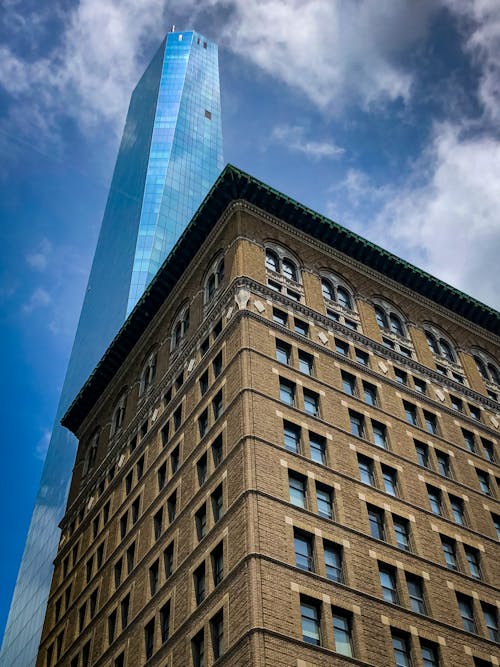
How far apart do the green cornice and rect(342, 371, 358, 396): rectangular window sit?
13.0 m

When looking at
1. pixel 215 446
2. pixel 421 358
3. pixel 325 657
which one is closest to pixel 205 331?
pixel 215 446

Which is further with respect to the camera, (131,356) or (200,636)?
(131,356)

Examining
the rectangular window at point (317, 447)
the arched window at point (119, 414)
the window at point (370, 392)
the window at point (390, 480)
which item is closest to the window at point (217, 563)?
the rectangular window at point (317, 447)

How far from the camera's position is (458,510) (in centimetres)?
4922

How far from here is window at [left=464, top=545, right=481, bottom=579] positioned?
45.8 m

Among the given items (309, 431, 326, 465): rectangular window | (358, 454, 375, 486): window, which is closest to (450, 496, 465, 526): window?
(358, 454, 375, 486): window

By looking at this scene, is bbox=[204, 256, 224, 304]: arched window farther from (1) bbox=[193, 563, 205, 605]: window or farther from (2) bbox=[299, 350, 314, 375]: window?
(1) bbox=[193, 563, 205, 605]: window

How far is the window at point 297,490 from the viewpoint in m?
41.8

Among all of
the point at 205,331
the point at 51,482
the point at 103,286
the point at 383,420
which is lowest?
the point at 383,420

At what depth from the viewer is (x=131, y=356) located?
6694 centimetres

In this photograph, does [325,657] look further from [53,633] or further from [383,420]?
[53,633]

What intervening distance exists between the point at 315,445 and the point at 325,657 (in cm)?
1284

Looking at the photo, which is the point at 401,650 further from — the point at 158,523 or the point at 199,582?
the point at 158,523

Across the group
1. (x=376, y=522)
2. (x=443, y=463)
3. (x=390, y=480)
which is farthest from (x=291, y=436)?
(x=443, y=463)
